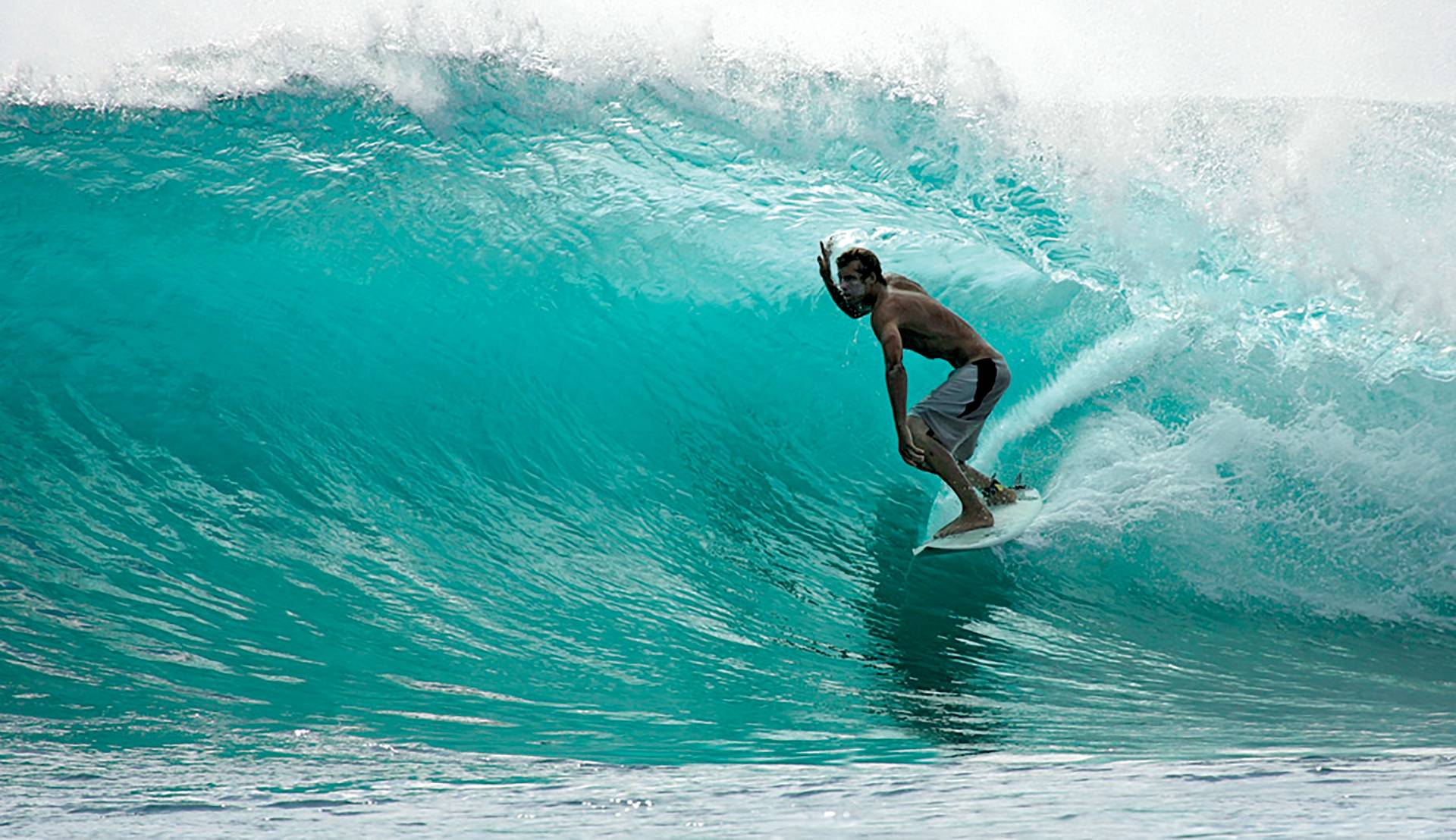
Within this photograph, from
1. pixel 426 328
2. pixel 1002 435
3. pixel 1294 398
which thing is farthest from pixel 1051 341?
pixel 426 328

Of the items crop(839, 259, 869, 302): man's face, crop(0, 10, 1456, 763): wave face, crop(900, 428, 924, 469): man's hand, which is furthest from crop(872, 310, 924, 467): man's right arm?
crop(0, 10, 1456, 763): wave face

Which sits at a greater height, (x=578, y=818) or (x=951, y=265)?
→ (x=951, y=265)

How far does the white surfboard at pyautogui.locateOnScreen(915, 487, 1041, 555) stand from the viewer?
480 cm

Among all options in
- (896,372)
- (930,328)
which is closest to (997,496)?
(930,328)

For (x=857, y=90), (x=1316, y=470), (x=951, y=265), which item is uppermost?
(x=857, y=90)

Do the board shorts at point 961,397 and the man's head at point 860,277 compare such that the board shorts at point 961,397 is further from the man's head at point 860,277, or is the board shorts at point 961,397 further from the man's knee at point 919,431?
the man's head at point 860,277

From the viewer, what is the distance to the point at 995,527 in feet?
16.0

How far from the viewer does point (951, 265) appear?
23.9 feet

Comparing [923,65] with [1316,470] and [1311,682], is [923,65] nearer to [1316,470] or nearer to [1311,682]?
[1316,470]

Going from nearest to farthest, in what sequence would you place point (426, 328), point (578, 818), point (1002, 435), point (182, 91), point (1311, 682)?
point (578, 818) < point (1311, 682) < point (1002, 435) < point (426, 328) < point (182, 91)

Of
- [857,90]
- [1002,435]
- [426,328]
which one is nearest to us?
[1002,435]

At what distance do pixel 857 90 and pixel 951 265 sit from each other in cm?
237

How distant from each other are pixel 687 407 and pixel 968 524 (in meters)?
1.97

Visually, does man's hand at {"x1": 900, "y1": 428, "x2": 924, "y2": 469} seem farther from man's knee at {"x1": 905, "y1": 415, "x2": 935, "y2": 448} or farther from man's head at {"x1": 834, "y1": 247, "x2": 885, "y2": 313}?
man's head at {"x1": 834, "y1": 247, "x2": 885, "y2": 313}
